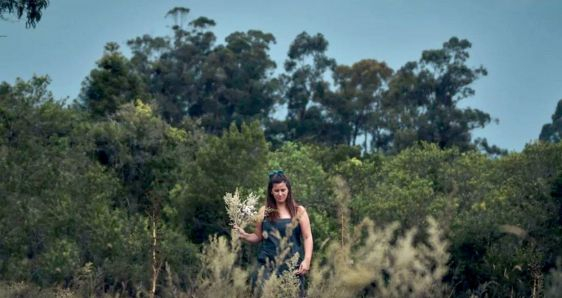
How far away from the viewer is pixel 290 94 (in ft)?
264

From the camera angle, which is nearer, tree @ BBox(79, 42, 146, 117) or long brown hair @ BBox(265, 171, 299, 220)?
long brown hair @ BBox(265, 171, 299, 220)

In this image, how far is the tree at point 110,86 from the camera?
171ft

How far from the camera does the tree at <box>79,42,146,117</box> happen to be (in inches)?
2057

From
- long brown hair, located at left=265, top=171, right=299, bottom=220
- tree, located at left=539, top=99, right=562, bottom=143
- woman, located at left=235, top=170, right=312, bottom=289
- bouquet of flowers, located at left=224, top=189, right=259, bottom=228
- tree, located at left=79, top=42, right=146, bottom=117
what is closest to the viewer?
bouquet of flowers, located at left=224, top=189, right=259, bottom=228

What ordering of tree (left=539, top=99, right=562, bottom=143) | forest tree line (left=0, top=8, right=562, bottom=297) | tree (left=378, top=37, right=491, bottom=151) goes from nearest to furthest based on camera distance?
forest tree line (left=0, top=8, right=562, bottom=297)
tree (left=378, top=37, right=491, bottom=151)
tree (left=539, top=99, right=562, bottom=143)

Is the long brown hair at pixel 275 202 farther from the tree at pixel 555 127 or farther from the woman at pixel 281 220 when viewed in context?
the tree at pixel 555 127

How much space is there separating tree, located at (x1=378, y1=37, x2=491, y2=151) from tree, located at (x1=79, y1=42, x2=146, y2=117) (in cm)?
2196

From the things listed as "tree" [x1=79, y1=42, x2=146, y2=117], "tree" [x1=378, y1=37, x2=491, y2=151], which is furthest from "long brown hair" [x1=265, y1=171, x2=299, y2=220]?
"tree" [x1=378, y1=37, x2=491, y2=151]

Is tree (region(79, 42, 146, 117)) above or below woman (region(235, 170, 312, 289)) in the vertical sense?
above

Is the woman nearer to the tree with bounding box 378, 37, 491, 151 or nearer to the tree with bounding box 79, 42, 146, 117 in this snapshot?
the tree with bounding box 79, 42, 146, 117

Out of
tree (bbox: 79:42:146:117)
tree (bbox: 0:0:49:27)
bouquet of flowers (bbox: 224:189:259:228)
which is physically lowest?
bouquet of flowers (bbox: 224:189:259:228)

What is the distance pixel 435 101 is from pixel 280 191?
6696cm

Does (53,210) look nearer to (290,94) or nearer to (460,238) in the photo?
(460,238)

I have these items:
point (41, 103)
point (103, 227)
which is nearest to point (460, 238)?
point (103, 227)
